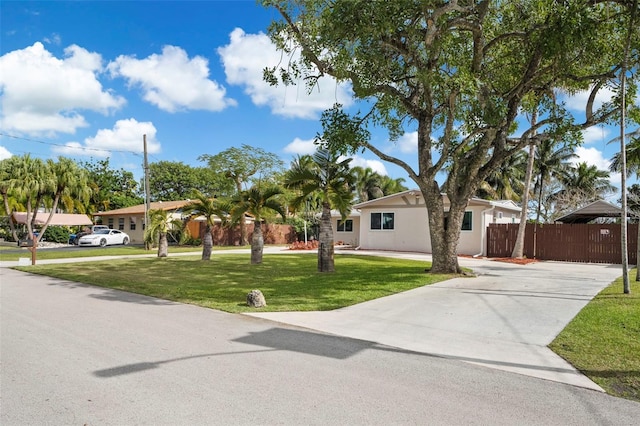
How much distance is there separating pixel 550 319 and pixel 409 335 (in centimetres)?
293

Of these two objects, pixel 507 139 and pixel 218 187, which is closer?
pixel 507 139

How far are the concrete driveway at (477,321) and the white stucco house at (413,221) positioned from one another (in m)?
11.3

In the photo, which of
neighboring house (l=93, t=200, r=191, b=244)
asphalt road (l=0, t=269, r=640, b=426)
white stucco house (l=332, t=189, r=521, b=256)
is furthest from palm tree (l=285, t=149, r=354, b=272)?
neighboring house (l=93, t=200, r=191, b=244)

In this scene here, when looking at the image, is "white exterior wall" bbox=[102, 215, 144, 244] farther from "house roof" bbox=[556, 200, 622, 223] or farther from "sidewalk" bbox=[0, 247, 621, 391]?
"house roof" bbox=[556, 200, 622, 223]

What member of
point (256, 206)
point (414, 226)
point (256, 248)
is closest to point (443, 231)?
point (256, 206)

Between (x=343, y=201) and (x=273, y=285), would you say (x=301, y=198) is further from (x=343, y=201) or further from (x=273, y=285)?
(x=273, y=285)

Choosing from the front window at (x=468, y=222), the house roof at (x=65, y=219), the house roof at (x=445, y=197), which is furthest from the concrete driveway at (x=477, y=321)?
the house roof at (x=65, y=219)

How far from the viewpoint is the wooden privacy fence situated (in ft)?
64.3

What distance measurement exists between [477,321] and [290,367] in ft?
13.3

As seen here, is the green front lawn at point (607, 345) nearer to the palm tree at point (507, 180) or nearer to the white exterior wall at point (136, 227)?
the palm tree at point (507, 180)

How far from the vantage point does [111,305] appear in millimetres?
8852

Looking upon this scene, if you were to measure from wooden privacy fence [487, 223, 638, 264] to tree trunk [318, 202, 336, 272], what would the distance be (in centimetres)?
1185

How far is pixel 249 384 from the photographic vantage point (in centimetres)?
439

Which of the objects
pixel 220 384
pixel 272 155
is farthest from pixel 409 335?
pixel 272 155
